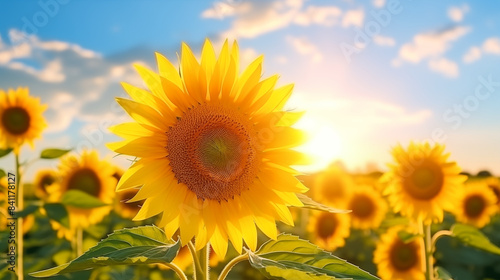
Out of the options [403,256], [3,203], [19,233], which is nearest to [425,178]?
[403,256]

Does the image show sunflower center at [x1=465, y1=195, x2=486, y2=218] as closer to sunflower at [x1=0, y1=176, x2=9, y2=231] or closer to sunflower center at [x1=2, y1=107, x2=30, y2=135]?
sunflower center at [x1=2, y1=107, x2=30, y2=135]

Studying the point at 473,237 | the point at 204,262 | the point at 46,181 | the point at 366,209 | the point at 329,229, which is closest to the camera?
the point at 204,262

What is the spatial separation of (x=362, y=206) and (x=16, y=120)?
596cm

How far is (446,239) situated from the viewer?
362 inches

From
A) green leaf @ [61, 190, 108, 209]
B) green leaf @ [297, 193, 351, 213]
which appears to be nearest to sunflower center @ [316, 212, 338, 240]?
green leaf @ [61, 190, 108, 209]

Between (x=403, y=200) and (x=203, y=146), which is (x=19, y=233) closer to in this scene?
(x=203, y=146)

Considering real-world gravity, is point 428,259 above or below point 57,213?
below

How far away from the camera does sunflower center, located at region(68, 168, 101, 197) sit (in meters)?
6.54

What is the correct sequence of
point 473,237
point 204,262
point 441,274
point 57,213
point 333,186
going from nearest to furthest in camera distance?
point 204,262 → point 473,237 → point 57,213 → point 441,274 → point 333,186

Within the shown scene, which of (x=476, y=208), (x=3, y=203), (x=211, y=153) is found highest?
(x=211, y=153)

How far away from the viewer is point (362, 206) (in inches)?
377

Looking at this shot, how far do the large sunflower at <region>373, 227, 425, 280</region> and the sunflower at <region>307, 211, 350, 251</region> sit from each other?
1.45 m

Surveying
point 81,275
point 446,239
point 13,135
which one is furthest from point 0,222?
point 446,239

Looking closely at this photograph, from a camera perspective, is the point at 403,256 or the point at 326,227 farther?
the point at 326,227
